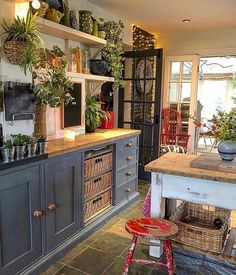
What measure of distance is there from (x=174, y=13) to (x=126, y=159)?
2.11 metres

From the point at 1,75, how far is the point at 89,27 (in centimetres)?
135

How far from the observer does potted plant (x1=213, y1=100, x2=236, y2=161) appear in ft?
6.98

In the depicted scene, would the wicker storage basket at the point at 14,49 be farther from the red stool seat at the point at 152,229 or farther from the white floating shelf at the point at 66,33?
the red stool seat at the point at 152,229

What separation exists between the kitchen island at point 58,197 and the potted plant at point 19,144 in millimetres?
71

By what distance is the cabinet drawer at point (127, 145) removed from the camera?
319cm

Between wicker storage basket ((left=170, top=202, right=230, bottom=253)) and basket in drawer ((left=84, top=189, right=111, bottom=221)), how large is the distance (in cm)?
87

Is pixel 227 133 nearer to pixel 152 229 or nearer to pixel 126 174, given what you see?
pixel 152 229

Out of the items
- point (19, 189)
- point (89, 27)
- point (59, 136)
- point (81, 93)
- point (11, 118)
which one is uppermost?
point (89, 27)

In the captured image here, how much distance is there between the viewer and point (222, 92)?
10.4m

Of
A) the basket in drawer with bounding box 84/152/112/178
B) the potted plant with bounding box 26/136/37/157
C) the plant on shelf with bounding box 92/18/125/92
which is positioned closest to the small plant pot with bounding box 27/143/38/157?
the potted plant with bounding box 26/136/37/157

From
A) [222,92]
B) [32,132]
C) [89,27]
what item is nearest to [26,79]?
[32,132]

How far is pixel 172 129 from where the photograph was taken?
525cm

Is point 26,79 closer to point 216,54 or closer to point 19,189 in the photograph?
point 19,189

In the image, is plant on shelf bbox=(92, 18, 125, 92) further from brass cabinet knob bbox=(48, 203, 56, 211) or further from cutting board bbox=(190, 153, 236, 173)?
brass cabinet knob bbox=(48, 203, 56, 211)
